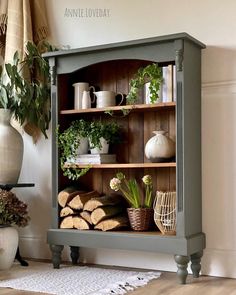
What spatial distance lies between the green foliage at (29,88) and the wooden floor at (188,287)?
4.39ft

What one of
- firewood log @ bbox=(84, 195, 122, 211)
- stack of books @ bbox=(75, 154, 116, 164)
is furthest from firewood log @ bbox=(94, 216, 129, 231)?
stack of books @ bbox=(75, 154, 116, 164)

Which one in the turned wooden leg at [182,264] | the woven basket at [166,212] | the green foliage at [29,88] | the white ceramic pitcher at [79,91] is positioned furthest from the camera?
the green foliage at [29,88]

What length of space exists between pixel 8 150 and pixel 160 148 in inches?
43.4

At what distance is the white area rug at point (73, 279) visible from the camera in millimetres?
2889

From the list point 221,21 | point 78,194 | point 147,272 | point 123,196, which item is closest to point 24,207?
point 78,194

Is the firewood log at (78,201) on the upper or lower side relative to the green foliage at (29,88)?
lower

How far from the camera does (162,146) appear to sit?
3.24 m

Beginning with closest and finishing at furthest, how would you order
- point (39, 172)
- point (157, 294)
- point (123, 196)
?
point (157, 294)
point (123, 196)
point (39, 172)

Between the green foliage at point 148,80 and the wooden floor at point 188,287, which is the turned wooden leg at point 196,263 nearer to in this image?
the wooden floor at point 188,287

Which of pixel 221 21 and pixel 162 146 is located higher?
pixel 221 21

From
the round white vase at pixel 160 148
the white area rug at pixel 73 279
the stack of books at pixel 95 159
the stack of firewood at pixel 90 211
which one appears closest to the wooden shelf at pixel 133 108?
the round white vase at pixel 160 148

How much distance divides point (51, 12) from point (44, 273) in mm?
1960

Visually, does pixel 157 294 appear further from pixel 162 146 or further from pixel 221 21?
pixel 221 21

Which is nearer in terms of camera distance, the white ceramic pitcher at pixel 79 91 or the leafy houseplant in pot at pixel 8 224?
the leafy houseplant in pot at pixel 8 224
